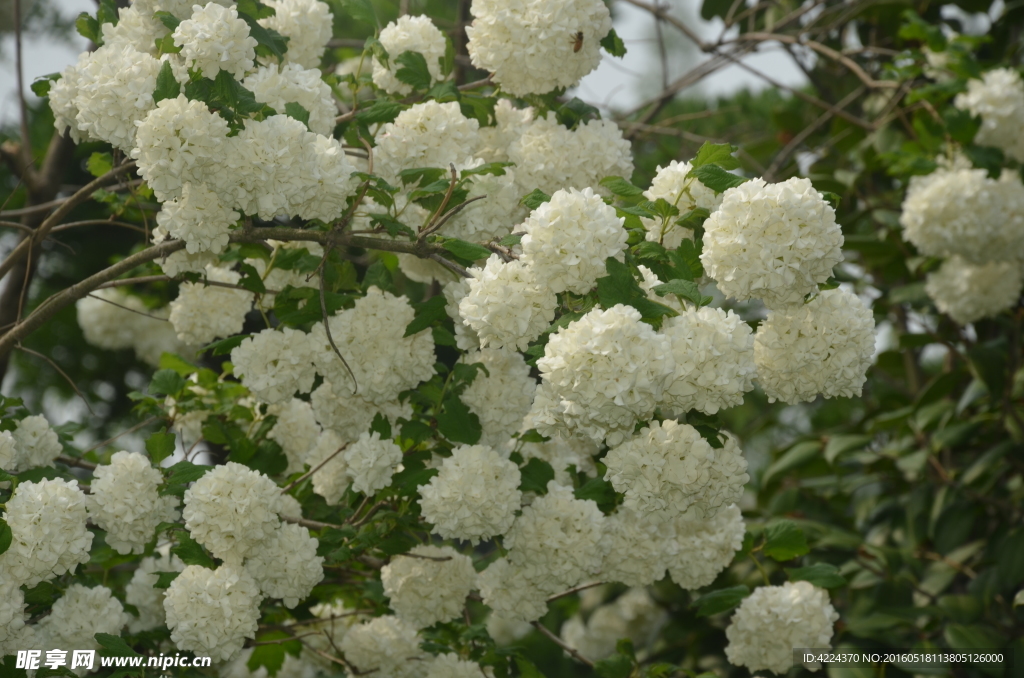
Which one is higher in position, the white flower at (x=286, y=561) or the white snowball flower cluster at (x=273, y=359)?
the white snowball flower cluster at (x=273, y=359)

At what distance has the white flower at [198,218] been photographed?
1728 mm

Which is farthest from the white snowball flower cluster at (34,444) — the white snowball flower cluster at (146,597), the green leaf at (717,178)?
the green leaf at (717,178)

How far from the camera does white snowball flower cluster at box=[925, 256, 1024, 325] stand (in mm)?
3326

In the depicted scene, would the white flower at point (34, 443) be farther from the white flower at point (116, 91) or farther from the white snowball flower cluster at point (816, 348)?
the white snowball flower cluster at point (816, 348)

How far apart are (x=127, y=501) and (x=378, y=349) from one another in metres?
0.62

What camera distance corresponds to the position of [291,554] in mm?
1865

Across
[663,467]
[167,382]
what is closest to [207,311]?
[167,382]

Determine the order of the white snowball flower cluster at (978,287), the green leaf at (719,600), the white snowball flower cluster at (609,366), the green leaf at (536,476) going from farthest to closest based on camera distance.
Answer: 1. the white snowball flower cluster at (978,287)
2. the green leaf at (719,600)
3. the green leaf at (536,476)
4. the white snowball flower cluster at (609,366)

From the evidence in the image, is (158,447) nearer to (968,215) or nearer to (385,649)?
(385,649)

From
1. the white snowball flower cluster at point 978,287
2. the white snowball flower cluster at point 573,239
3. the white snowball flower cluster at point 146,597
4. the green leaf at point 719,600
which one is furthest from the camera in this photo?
the white snowball flower cluster at point 978,287

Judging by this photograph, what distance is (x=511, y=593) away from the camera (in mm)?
2006

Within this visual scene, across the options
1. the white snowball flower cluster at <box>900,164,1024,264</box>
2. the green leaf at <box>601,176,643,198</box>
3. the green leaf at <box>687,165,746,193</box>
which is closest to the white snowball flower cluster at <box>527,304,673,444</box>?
the green leaf at <box>687,165,746,193</box>

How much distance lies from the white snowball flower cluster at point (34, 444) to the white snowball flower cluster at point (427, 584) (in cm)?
82

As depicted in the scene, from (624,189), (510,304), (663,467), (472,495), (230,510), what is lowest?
(230,510)
